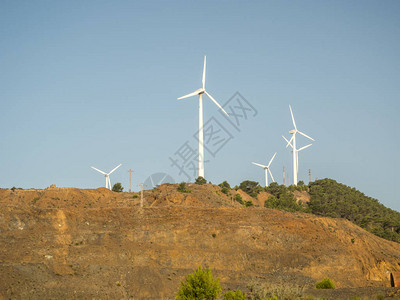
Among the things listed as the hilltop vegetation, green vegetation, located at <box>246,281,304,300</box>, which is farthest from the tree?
green vegetation, located at <box>246,281,304,300</box>

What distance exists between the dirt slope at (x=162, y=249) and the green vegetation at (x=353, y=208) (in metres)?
25.0

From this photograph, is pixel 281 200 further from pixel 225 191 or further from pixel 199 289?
pixel 199 289

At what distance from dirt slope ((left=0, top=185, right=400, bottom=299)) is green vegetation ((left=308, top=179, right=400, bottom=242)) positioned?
25.0 meters

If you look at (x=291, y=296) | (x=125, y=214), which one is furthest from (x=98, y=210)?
(x=291, y=296)

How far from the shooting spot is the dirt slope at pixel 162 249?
54.0 meters

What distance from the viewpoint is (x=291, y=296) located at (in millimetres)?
41281

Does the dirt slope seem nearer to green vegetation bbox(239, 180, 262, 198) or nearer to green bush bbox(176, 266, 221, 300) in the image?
green bush bbox(176, 266, 221, 300)

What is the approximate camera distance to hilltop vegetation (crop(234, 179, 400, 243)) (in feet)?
340

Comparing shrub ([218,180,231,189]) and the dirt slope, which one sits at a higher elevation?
shrub ([218,180,231,189])

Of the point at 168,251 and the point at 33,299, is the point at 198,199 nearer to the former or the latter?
the point at 168,251

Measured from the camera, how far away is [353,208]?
4348 inches

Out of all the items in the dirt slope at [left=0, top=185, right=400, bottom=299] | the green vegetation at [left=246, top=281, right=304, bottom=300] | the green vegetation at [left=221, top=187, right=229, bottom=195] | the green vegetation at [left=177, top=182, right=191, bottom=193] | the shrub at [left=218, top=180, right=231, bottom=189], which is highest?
the shrub at [left=218, top=180, right=231, bottom=189]

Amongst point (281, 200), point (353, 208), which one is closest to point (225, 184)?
point (281, 200)

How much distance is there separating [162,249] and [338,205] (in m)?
59.1
